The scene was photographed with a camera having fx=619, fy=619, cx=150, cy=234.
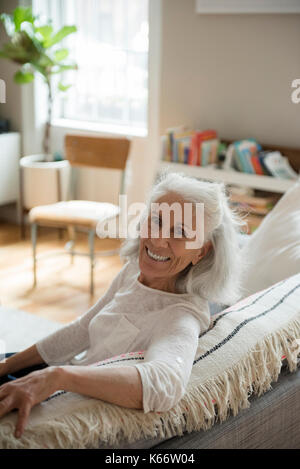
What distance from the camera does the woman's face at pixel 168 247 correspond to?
1.43m

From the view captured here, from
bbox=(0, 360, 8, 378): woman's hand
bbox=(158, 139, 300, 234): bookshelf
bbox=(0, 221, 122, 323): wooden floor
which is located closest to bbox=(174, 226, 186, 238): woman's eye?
bbox=(0, 360, 8, 378): woman's hand

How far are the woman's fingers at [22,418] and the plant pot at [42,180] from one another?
3.45m

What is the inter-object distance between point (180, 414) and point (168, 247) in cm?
45

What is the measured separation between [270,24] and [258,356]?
2.81m

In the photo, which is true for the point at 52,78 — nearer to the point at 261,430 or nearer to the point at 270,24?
the point at 270,24

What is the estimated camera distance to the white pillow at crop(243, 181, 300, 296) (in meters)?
1.84

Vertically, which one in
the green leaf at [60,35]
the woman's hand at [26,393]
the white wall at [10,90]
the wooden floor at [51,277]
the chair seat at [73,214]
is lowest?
the wooden floor at [51,277]

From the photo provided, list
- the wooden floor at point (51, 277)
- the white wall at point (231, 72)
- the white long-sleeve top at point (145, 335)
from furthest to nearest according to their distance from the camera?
the white wall at point (231, 72) → the wooden floor at point (51, 277) → the white long-sleeve top at point (145, 335)

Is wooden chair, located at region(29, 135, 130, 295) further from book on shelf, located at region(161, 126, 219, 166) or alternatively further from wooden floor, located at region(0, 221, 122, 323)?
book on shelf, located at region(161, 126, 219, 166)

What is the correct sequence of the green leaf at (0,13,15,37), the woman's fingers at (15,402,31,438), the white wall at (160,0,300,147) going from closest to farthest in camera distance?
the woman's fingers at (15,402,31,438)
the white wall at (160,0,300,147)
the green leaf at (0,13,15,37)

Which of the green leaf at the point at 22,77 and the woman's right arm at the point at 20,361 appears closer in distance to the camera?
the woman's right arm at the point at 20,361

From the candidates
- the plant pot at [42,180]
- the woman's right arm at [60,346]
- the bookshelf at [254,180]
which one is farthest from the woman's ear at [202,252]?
the plant pot at [42,180]

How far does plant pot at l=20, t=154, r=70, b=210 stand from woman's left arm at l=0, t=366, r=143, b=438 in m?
3.38

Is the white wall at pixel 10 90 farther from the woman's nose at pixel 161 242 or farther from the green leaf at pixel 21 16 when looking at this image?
the woman's nose at pixel 161 242
